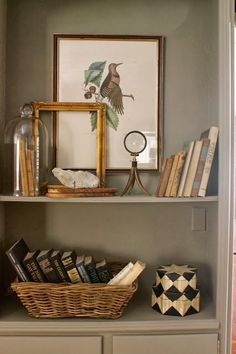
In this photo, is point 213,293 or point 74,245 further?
point 74,245

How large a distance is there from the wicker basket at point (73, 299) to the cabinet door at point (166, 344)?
0.12 meters

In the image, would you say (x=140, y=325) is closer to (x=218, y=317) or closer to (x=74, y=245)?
(x=218, y=317)

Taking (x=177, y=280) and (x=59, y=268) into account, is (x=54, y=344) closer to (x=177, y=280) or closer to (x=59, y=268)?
(x=59, y=268)

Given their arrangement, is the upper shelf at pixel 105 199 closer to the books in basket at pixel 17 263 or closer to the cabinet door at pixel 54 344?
the books in basket at pixel 17 263

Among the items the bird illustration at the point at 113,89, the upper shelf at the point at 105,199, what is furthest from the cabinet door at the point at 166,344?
the bird illustration at the point at 113,89

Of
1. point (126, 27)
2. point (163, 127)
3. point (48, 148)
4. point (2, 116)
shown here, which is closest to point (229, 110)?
point (163, 127)

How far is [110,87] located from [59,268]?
90 centimetres

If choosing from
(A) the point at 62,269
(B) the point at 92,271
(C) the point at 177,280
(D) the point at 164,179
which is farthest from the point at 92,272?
(D) the point at 164,179

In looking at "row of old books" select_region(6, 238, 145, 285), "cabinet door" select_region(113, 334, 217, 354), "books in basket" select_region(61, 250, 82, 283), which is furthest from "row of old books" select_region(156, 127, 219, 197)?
"cabinet door" select_region(113, 334, 217, 354)

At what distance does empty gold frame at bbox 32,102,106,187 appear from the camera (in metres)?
1.86

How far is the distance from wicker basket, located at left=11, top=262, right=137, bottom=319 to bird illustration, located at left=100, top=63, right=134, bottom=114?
2.83ft

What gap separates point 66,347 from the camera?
62.5 inches

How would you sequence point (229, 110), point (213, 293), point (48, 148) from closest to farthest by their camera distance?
point (229, 110) < point (213, 293) < point (48, 148)

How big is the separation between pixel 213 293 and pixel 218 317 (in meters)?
0.15
